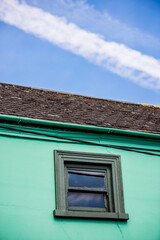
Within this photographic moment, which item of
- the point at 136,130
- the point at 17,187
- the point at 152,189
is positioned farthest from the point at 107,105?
the point at 17,187

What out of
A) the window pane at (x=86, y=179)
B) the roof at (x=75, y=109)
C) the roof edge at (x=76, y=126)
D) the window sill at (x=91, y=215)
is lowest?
Result: the window sill at (x=91, y=215)

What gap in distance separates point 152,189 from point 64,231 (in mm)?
2207

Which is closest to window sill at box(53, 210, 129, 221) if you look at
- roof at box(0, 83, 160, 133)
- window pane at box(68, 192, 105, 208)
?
window pane at box(68, 192, 105, 208)

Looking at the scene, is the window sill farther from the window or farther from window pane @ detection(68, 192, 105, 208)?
window pane @ detection(68, 192, 105, 208)

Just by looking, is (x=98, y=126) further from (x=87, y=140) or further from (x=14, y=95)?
(x=14, y=95)

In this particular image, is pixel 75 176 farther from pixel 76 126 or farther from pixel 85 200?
pixel 76 126

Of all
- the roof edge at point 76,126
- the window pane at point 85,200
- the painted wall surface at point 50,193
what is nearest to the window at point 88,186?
the window pane at point 85,200

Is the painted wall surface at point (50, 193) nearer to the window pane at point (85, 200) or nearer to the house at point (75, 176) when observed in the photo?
the house at point (75, 176)

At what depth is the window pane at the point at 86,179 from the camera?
24.9 ft

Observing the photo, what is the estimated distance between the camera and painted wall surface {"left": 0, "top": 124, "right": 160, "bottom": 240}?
668cm

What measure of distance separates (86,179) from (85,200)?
476 mm

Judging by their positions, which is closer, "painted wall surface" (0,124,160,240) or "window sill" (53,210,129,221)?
"painted wall surface" (0,124,160,240)

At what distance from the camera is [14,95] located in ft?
31.7

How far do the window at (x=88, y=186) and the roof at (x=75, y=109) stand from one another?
1119 millimetres
